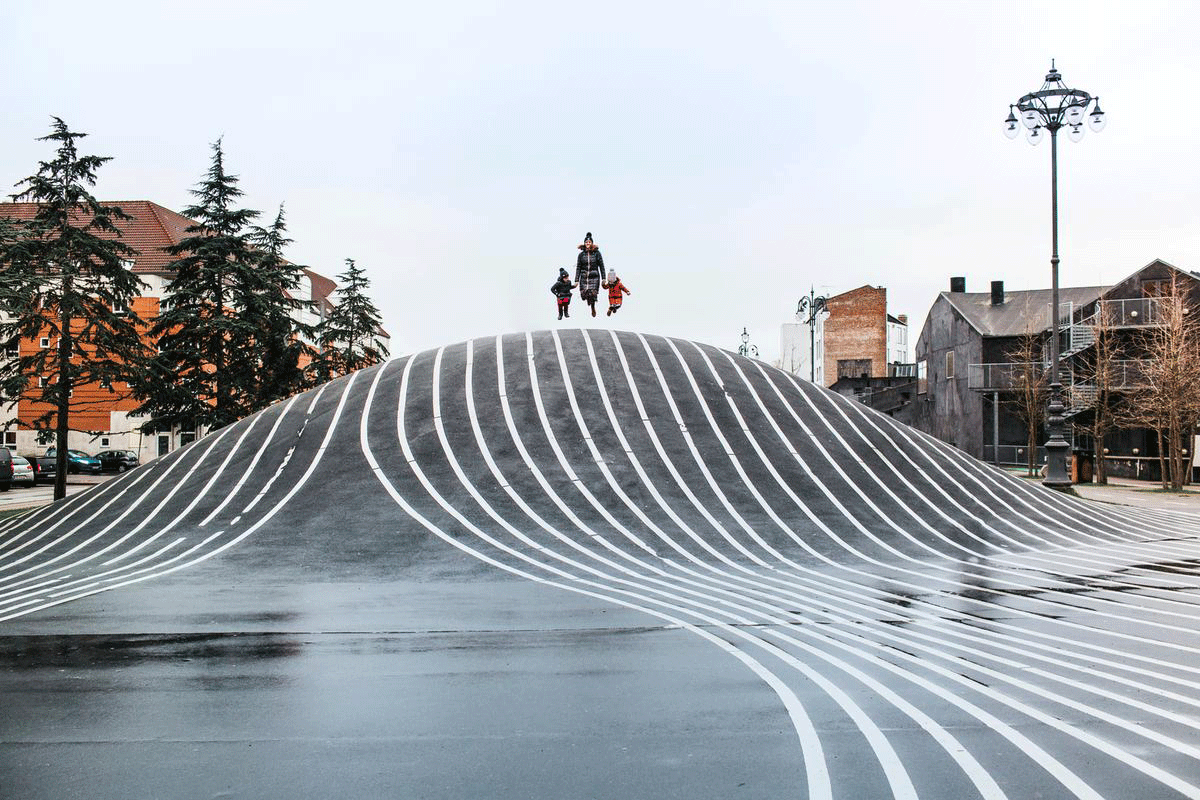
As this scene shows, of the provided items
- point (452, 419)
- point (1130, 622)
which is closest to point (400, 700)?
point (1130, 622)

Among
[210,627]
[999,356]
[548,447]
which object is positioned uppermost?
[999,356]

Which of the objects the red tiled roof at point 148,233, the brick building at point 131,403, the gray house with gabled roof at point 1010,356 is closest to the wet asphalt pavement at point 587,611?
the gray house with gabled roof at point 1010,356

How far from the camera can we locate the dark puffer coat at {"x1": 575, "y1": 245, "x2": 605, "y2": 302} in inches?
1060

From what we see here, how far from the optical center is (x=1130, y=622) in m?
9.05

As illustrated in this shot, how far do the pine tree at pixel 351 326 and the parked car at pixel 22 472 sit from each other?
12597mm

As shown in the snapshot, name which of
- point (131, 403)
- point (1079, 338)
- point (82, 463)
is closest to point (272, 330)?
point (82, 463)

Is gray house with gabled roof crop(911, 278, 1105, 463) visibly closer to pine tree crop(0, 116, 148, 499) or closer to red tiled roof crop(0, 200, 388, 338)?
red tiled roof crop(0, 200, 388, 338)

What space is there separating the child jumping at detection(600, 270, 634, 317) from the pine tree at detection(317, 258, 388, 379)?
2021 centimetres

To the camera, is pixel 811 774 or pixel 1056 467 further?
pixel 1056 467

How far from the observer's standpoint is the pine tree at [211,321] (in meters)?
34.5

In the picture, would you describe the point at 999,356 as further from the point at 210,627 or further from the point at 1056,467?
the point at 210,627

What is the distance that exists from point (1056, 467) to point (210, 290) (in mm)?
28703

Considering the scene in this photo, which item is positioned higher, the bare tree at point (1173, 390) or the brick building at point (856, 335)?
the brick building at point (856, 335)

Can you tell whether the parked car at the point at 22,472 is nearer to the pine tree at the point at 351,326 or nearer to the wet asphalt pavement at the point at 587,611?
the pine tree at the point at 351,326
